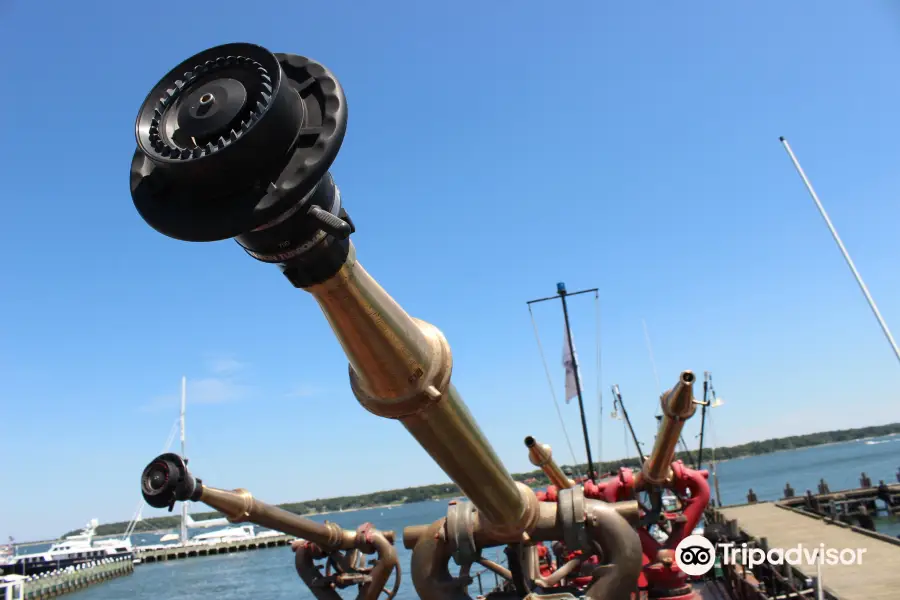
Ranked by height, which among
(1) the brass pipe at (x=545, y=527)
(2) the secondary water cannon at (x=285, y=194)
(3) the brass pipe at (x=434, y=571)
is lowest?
(3) the brass pipe at (x=434, y=571)

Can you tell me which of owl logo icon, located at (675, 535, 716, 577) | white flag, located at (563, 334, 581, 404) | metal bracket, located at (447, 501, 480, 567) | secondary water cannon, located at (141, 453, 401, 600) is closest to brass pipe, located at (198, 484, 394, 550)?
secondary water cannon, located at (141, 453, 401, 600)

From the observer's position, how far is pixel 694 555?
10.9m

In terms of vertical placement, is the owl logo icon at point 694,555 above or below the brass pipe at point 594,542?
below

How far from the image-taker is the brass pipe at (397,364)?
327cm

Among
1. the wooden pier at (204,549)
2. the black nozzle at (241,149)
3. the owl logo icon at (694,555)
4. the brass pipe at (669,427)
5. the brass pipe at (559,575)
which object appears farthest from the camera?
the wooden pier at (204,549)

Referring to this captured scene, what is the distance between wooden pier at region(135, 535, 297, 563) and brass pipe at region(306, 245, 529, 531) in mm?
100430

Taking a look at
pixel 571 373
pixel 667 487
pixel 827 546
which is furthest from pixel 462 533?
pixel 827 546

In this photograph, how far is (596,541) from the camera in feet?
23.5

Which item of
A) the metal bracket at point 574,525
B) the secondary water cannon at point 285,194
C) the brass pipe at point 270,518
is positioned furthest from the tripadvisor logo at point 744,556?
the secondary water cannon at point 285,194

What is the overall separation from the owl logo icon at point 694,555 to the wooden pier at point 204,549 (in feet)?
310

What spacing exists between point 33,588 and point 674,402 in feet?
188

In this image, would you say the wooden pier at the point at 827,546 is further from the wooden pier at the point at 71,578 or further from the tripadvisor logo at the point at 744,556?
the wooden pier at the point at 71,578

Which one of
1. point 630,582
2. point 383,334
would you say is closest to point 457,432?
point 383,334

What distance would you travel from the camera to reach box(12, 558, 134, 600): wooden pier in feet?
170
